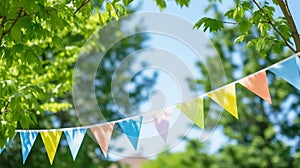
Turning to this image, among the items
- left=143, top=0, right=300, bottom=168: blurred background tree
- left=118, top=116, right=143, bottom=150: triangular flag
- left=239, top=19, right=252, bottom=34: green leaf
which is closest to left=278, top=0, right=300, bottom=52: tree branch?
left=239, top=19, right=252, bottom=34: green leaf

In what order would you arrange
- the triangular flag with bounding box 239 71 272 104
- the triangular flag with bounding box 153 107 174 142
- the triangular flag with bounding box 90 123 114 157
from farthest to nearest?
the triangular flag with bounding box 90 123 114 157, the triangular flag with bounding box 153 107 174 142, the triangular flag with bounding box 239 71 272 104

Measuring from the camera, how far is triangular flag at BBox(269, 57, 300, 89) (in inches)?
102

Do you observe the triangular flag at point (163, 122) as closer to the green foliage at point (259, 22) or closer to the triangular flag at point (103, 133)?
the triangular flag at point (103, 133)

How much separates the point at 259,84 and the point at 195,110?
1.86 feet

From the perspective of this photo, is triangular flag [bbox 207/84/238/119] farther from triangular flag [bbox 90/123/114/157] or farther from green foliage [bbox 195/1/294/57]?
triangular flag [bbox 90/123/114/157]

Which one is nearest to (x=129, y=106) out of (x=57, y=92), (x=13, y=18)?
(x=57, y=92)

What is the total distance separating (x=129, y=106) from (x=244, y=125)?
3389mm

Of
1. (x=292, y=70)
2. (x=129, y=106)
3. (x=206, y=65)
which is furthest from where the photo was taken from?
(x=206, y=65)

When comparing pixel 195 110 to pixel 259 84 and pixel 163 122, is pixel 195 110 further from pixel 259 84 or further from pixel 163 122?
pixel 259 84

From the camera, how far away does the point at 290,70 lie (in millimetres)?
2635

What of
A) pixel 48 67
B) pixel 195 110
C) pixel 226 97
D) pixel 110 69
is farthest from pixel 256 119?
pixel 226 97

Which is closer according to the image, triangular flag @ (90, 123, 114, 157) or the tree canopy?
the tree canopy

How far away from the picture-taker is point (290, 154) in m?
10.9

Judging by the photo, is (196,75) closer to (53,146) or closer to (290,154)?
(290,154)
